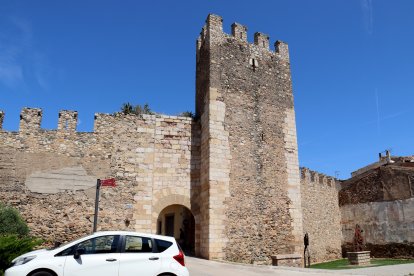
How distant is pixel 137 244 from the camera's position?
641 centimetres

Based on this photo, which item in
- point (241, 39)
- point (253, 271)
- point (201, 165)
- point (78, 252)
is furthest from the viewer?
point (241, 39)

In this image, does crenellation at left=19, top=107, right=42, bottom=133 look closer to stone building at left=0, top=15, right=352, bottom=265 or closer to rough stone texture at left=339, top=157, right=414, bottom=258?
stone building at left=0, top=15, right=352, bottom=265

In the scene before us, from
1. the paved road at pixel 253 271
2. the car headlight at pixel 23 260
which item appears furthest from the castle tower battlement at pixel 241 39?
the car headlight at pixel 23 260

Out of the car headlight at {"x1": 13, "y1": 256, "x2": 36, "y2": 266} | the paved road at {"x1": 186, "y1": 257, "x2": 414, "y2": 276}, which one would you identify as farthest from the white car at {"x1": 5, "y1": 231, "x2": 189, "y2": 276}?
the paved road at {"x1": 186, "y1": 257, "x2": 414, "y2": 276}

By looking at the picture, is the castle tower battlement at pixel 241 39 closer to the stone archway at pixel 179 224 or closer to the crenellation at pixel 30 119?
the crenellation at pixel 30 119

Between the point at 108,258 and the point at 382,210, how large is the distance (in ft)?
58.8

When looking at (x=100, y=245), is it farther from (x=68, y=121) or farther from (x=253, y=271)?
(x=68, y=121)

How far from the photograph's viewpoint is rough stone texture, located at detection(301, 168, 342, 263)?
19.3 m

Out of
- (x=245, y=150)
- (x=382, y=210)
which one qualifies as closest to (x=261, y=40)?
→ (x=245, y=150)

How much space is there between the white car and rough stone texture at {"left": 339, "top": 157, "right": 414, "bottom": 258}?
16.4 metres

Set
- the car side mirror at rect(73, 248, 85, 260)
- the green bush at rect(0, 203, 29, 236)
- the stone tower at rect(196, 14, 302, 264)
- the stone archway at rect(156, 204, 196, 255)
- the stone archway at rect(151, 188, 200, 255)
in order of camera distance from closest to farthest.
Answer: the car side mirror at rect(73, 248, 85, 260), the green bush at rect(0, 203, 29, 236), the stone tower at rect(196, 14, 302, 264), the stone archway at rect(151, 188, 200, 255), the stone archway at rect(156, 204, 196, 255)

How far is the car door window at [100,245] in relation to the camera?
614 centimetres

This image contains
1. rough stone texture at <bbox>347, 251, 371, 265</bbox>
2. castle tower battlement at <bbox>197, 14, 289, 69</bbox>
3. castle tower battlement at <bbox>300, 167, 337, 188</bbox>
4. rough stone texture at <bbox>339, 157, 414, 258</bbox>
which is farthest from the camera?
castle tower battlement at <bbox>300, 167, 337, 188</bbox>

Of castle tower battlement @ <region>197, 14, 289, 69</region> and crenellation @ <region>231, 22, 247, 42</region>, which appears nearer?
castle tower battlement @ <region>197, 14, 289, 69</region>
